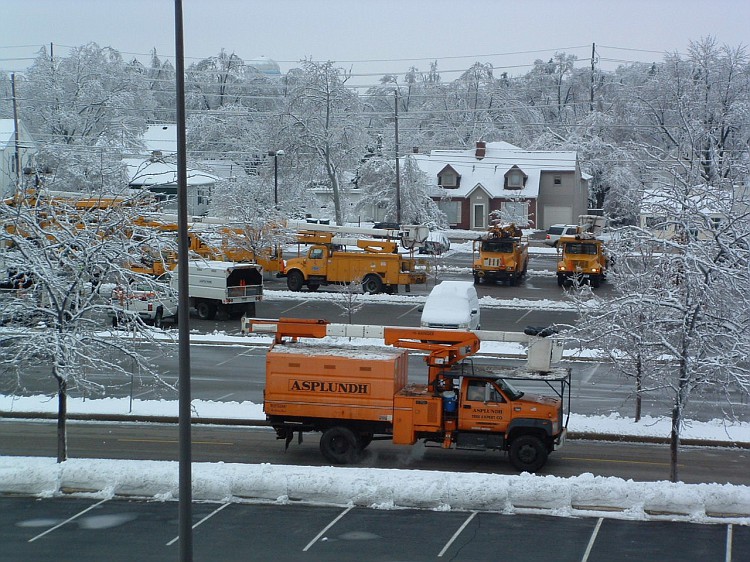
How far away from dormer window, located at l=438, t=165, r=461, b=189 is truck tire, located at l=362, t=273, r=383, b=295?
3424cm

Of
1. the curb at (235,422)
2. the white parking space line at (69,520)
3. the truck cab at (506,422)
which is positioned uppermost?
the truck cab at (506,422)

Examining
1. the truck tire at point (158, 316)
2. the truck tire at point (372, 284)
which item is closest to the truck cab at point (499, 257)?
the truck tire at point (372, 284)

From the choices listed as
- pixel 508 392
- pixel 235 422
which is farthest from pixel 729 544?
pixel 235 422

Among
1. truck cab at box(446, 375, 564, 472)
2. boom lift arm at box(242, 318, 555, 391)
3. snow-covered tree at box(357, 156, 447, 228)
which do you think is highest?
snow-covered tree at box(357, 156, 447, 228)

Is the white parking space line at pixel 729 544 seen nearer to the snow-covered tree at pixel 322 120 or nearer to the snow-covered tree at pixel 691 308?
the snow-covered tree at pixel 691 308

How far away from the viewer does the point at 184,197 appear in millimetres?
9227

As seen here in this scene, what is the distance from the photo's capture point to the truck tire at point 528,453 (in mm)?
17328

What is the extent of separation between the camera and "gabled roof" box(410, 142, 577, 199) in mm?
73500

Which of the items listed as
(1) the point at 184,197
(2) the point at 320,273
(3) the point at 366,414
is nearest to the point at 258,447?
(3) the point at 366,414

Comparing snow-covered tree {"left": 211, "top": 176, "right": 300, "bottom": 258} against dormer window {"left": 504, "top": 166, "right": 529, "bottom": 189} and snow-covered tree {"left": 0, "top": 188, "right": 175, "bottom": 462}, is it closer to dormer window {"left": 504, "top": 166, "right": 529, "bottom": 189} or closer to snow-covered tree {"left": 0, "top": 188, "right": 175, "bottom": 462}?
dormer window {"left": 504, "top": 166, "right": 529, "bottom": 189}

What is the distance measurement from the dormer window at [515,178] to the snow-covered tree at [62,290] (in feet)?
192

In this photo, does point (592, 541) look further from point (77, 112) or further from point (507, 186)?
point (77, 112)

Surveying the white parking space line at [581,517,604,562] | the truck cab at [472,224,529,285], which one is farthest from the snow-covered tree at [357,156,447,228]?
the white parking space line at [581,517,604,562]

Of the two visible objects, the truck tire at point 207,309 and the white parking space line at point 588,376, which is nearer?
the white parking space line at point 588,376
